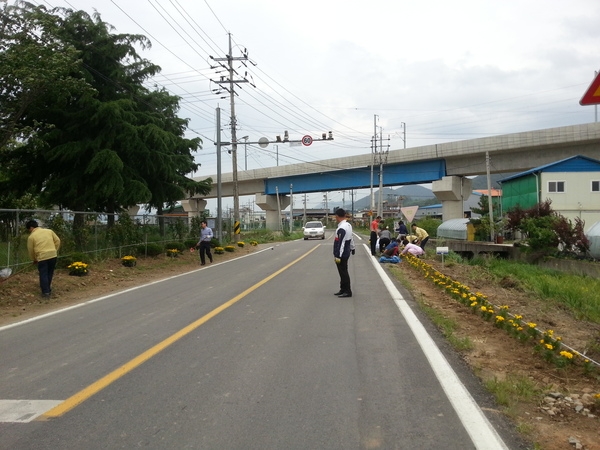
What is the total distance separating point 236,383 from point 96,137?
17.7 metres

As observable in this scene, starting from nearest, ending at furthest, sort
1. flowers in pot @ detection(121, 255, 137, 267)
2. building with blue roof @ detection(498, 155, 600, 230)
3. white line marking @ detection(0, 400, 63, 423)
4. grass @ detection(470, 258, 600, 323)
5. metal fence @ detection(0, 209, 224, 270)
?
white line marking @ detection(0, 400, 63, 423) < grass @ detection(470, 258, 600, 323) < metal fence @ detection(0, 209, 224, 270) < flowers in pot @ detection(121, 255, 137, 267) < building with blue roof @ detection(498, 155, 600, 230)

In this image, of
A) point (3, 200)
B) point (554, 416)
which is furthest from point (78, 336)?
point (3, 200)

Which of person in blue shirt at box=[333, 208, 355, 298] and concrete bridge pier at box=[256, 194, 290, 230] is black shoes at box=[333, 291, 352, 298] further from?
concrete bridge pier at box=[256, 194, 290, 230]

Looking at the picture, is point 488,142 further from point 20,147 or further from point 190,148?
point 20,147

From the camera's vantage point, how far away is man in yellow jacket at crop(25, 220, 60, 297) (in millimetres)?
11430

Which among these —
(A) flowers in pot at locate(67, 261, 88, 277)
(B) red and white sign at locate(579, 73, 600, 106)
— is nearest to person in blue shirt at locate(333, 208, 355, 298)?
(B) red and white sign at locate(579, 73, 600, 106)

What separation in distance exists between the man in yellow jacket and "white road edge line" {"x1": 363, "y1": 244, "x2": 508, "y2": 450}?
25.4ft

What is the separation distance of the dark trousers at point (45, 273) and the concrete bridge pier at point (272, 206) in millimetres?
51735

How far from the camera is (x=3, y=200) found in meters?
23.7

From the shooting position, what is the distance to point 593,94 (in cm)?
568

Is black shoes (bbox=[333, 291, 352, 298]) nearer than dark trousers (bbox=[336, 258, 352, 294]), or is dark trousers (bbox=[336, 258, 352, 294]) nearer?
dark trousers (bbox=[336, 258, 352, 294])

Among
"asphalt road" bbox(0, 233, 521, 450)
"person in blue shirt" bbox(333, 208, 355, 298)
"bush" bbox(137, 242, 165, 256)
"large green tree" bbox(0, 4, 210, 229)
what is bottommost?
"asphalt road" bbox(0, 233, 521, 450)

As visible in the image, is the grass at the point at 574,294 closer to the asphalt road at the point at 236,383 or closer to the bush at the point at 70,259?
the asphalt road at the point at 236,383

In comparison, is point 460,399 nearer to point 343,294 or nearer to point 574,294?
point 343,294
